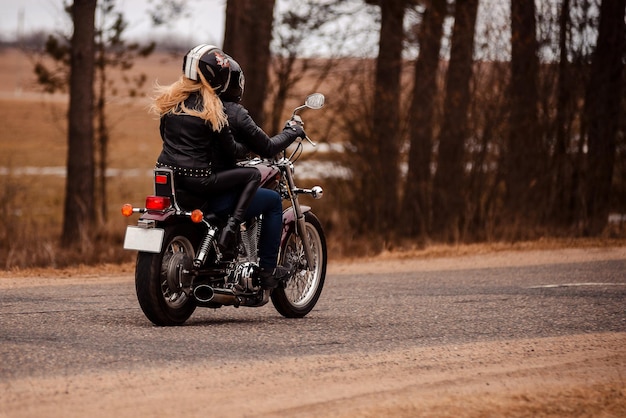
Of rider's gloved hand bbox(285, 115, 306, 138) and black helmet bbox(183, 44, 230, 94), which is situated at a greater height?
black helmet bbox(183, 44, 230, 94)

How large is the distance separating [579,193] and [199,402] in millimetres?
14122

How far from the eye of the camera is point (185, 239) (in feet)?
29.0

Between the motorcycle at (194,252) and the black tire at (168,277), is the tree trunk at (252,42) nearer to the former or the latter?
the motorcycle at (194,252)

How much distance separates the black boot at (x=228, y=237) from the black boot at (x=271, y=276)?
312mm

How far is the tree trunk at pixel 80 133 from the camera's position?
64.7ft

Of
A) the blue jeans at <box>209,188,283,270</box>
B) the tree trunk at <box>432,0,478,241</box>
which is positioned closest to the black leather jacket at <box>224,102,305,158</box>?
the blue jeans at <box>209,188,283,270</box>

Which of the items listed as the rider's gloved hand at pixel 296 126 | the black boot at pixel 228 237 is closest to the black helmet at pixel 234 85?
the rider's gloved hand at pixel 296 126

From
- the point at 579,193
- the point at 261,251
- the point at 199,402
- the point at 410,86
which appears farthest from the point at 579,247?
the point at 199,402

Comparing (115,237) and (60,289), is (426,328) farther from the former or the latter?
(115,237)

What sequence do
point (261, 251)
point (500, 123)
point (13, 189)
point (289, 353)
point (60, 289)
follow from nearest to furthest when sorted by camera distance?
point (289, 353)
point (261, 251)
point (60, 289)
point (500, 123)
point (13, 189)

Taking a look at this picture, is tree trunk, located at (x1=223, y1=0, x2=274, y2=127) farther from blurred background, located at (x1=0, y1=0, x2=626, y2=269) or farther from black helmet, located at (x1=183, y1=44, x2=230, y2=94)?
black helmet, located at (x1=183, y1=44, x2=230, y2=94)

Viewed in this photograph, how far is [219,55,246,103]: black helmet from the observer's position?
891 centimetres

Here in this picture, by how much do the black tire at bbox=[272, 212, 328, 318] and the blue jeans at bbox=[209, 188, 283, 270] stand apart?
40 centimetres

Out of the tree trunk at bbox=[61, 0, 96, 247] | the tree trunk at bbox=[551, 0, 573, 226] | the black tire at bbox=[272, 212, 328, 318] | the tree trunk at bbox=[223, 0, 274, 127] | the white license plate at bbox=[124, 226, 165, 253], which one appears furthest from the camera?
the tree trunk at bbox=[223, 0, 274, 127]
